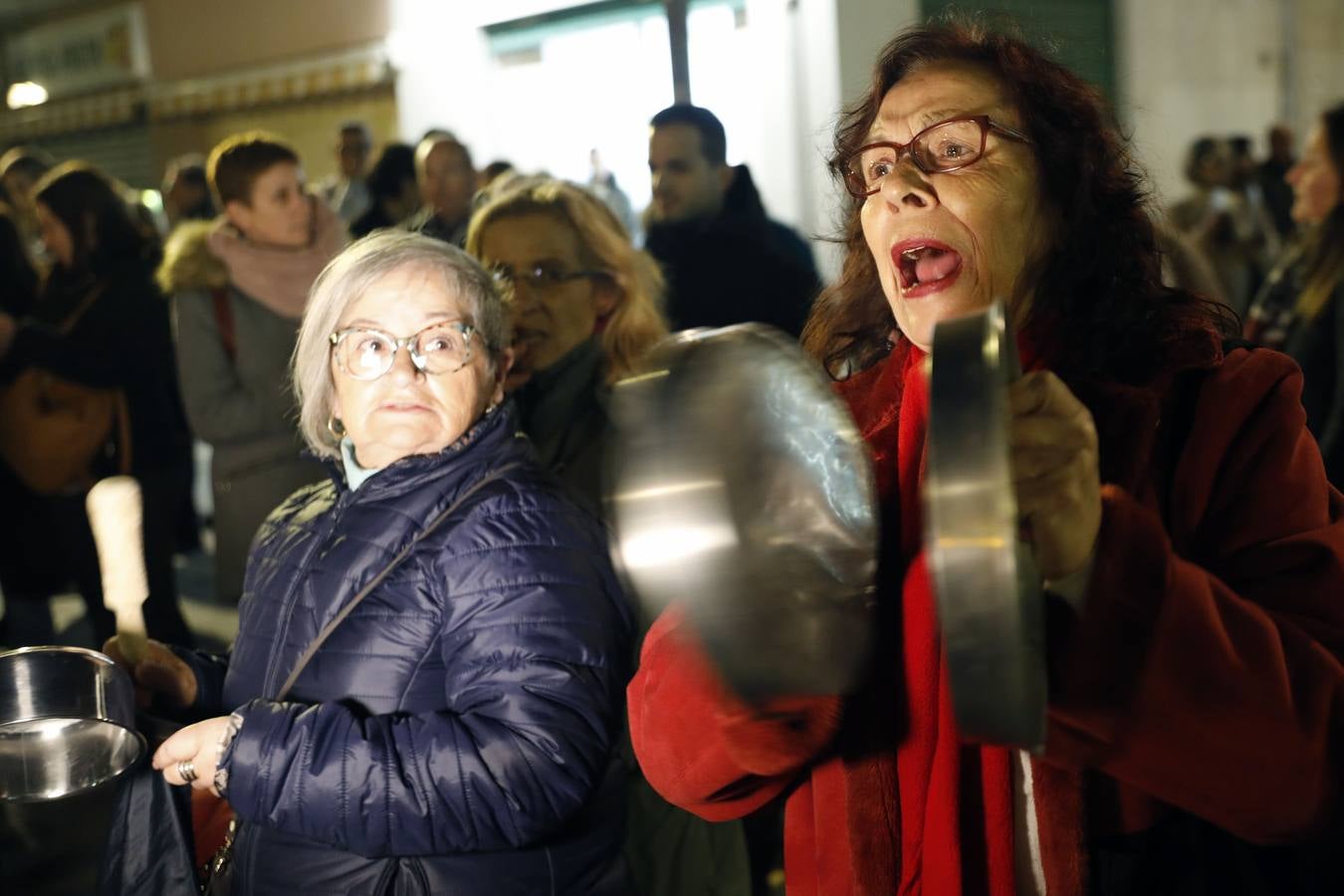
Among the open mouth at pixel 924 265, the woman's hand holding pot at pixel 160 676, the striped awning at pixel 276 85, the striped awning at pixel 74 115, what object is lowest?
the woman's hand holding pot at pixel 160 676

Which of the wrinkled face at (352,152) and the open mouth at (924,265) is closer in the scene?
the open mouth at (924,265)

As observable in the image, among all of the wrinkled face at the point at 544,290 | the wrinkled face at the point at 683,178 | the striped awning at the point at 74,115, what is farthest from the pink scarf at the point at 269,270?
the striped awning at the point at 74,115

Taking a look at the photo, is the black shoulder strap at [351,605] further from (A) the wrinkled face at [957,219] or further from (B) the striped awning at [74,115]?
(B) the striped awning at [74,115]

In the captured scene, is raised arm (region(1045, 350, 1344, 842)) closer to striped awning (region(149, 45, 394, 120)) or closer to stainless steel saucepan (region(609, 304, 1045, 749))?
stainless steel saucepan (region(609, 304, 1045, 749))

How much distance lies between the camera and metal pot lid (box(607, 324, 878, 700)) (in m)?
1.07

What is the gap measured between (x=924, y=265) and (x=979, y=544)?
2.30ft

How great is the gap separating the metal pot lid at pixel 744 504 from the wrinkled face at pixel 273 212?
3189 mm

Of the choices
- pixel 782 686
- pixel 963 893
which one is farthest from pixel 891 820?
pixel 782 686

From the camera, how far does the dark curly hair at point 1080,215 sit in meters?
1.45

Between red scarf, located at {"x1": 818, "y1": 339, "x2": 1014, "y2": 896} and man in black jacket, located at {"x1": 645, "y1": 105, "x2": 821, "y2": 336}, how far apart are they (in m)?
2.15

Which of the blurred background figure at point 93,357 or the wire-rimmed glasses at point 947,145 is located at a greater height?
the wire-rimmed glasses at point 947,145

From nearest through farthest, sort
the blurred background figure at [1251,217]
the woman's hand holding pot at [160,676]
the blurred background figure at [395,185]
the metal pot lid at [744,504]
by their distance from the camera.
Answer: the metal pot lid at [744,504], the woman's hand holding pot at [160,676], the blurred background figure at [395,185], the blurred background figure at [1251,217]

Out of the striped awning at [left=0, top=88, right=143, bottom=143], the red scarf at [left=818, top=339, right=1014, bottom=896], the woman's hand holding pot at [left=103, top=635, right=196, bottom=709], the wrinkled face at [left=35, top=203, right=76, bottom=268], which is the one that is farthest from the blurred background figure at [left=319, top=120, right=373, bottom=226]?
the striped awning at [left=0, top=88, right=143, bottom=143]

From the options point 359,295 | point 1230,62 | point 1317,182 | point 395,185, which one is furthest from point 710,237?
point 1230,62
